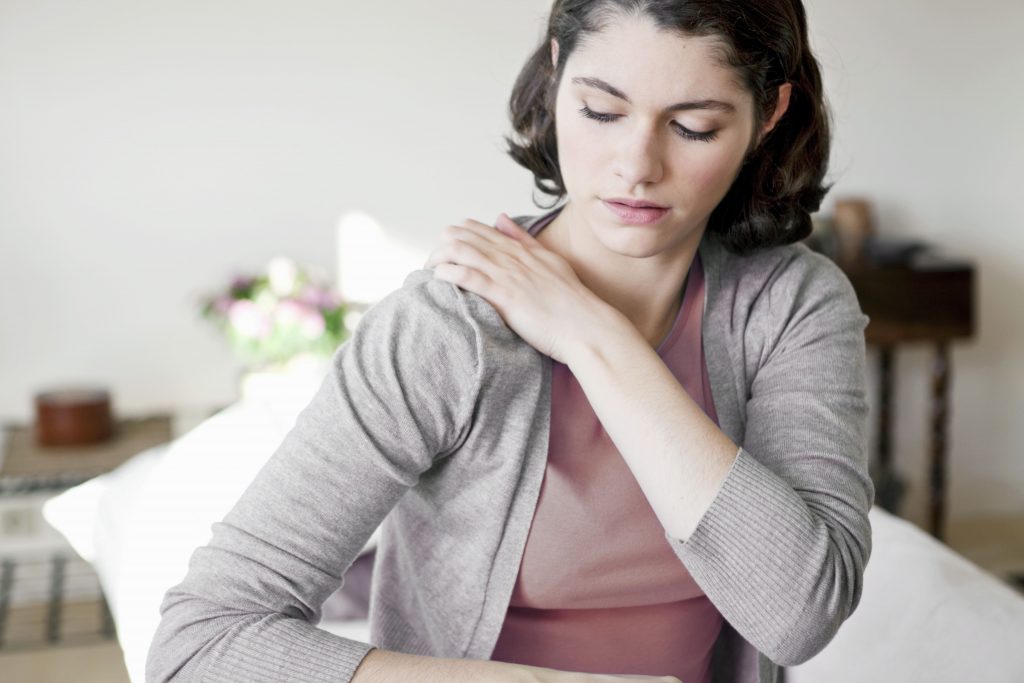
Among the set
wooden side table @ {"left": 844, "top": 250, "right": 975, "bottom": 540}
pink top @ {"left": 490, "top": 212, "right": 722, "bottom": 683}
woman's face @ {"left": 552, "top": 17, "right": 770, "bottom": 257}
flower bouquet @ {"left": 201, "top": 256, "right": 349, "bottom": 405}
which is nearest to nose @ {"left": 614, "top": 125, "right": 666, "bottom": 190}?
woman's face @ {"left": 552, "top": 17, "right": 770, "bottom": 257}

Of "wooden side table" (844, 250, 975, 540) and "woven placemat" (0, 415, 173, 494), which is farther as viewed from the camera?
"wooden side table" (844, 250, 975, 540)

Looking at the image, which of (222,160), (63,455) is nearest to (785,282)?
(63,455)

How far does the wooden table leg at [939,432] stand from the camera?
12.0 ft

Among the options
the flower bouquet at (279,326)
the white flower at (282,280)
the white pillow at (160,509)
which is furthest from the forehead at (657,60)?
the white flower at (282,280)

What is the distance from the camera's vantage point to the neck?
46.7 inches

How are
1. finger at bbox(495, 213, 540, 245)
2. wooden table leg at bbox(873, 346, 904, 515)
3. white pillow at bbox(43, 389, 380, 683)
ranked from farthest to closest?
wooden table leg at bbox(873, 346, 904, 515) → white pillow at bbox(43, 389, 380, 683) → finger at bbox(495, 213, 540, 245)

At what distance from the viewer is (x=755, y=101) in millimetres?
1107

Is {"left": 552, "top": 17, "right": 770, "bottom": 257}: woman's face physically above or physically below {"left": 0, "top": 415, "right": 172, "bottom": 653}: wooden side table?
above

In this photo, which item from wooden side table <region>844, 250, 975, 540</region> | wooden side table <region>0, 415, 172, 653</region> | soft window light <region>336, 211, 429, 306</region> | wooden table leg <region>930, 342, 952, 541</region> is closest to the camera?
wooden side table <region>0, 415, 172, 653</region>

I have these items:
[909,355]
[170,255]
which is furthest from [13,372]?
[909,355]

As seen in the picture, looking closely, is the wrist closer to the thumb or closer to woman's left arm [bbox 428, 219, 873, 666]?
woman's left arm [bbox 428, 219, 873, 666]

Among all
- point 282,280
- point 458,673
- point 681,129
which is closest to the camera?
point 458,673

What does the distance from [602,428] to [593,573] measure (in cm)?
15

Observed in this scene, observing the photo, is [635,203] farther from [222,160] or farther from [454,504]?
[222,160]
